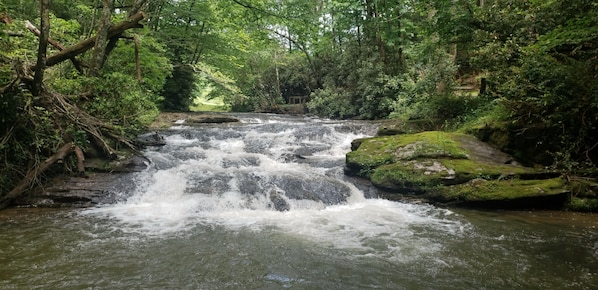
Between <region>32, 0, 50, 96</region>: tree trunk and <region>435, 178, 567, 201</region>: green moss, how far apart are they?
26.3ft

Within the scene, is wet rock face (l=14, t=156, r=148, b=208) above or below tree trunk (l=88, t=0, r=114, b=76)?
below

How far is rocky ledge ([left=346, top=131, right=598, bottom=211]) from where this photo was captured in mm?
7289

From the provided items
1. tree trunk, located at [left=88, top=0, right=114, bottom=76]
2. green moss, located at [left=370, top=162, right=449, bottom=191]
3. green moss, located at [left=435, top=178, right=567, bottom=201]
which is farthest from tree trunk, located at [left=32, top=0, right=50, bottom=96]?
green moss, located at [left=435, top=178, right=567, bottom=201]

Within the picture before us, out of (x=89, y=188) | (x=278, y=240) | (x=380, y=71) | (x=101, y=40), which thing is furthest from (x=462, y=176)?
(x=380, y=71)

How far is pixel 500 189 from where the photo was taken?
24.5 feet

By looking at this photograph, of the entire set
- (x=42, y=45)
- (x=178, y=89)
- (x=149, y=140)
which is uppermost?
(x=42, y=45)

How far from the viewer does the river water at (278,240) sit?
4363mm

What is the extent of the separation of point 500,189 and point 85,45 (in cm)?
981

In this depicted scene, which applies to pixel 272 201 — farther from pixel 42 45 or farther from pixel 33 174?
pixel 42 45

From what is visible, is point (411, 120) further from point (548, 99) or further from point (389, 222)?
point (389, 222)

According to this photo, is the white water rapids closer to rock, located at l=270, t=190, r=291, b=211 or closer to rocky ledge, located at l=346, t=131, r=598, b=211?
rock, located at l=270, t=190, r=291, b=211

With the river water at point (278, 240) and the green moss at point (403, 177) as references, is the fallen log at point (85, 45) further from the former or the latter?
the green moss at point (403, 177)

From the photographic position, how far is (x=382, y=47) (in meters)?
18.2

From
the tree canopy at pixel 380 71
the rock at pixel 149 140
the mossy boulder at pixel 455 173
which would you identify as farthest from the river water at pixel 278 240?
the rock at pixel 149 140
